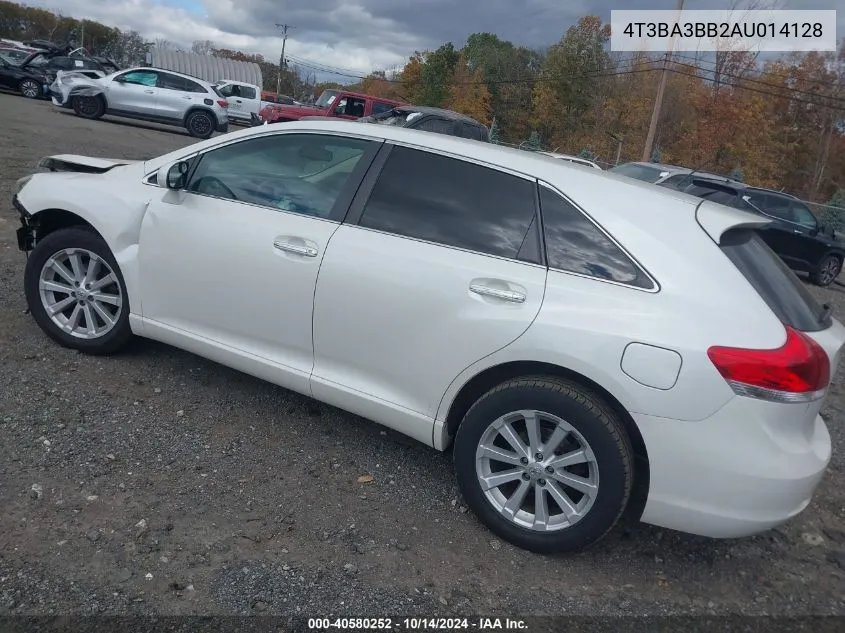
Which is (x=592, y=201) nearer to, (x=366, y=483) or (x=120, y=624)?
(x=366, y=483)

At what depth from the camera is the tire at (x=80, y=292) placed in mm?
4117

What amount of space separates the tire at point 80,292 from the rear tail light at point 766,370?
3287mm

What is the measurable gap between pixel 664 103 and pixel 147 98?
31382 mm

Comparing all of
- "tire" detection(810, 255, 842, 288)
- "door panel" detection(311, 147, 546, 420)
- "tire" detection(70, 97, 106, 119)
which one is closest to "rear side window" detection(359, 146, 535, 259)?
"door panel" detection(311, 147, 546, 420)

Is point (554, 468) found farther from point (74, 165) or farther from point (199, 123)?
point (199, 123)

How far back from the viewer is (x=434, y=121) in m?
13.7

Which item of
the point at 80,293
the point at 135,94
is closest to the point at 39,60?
the point at 135,94

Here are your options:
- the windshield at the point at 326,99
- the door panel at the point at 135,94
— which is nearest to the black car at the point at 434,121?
the windshield at the point at 326,99

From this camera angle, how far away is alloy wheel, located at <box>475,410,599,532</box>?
2.92 metres

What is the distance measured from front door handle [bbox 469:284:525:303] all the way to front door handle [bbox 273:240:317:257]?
874 millimetres

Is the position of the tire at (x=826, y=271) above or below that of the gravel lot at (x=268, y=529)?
above

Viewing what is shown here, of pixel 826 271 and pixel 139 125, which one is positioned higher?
pixel 139 125

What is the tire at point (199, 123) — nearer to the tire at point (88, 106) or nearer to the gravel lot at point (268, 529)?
the tire at point (88, 106)

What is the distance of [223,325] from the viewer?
3762 mm
